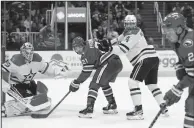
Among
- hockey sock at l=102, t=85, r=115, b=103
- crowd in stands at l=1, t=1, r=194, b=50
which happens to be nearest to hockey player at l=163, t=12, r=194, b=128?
hockey sock at l=102, t=85, r=115, b=103

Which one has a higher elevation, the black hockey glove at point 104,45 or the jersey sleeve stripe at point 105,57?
the black hockey glove at point 104,45

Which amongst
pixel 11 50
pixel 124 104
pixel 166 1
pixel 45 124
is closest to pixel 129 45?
pixel 45 124

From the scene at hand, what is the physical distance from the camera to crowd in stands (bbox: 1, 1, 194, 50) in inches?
324

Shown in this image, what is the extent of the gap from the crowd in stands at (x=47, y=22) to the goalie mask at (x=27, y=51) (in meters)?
4.13

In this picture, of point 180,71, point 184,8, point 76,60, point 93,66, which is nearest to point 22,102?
point 93,66

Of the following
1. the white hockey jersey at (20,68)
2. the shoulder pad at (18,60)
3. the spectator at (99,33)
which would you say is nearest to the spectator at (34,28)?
the spectator at (99,33)

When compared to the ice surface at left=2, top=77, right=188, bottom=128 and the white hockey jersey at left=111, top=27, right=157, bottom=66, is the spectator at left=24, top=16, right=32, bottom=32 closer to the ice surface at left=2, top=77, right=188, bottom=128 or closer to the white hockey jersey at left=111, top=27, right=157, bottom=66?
the ice surface at left=2, top=77, right=188, bottom=128

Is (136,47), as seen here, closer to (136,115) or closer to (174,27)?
(136,115)

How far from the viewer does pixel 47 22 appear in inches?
350

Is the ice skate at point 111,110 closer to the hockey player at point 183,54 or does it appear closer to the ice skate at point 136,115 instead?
the ice skate at point 136,115

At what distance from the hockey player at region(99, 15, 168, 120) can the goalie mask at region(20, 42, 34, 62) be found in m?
0.63

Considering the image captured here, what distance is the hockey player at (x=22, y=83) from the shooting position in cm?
372

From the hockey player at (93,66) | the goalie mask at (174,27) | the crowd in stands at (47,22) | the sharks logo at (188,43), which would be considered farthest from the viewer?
the crowd in stands at (47,22)

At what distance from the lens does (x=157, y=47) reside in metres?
8.20
